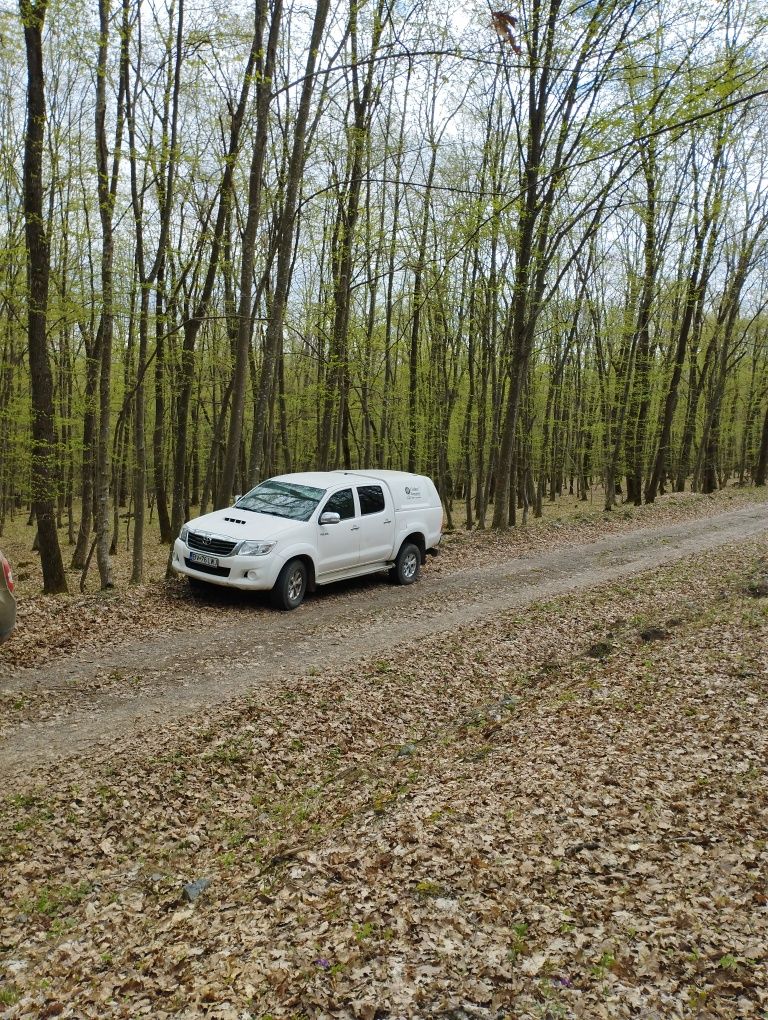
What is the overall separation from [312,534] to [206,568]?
5.50 feet

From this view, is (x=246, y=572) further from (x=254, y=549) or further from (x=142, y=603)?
(x=142, y=603)

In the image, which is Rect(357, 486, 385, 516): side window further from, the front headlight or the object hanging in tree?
the object hanging in tree

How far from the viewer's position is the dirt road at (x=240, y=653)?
5980mm

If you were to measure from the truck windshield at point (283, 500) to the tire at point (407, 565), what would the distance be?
219 centimetres

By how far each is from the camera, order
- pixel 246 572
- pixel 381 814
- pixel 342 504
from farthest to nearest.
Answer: pixel 342 504
pixel 246 572
pixel 381 814

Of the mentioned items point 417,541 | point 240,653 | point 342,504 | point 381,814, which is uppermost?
point 342,504

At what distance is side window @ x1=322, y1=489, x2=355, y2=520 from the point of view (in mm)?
10741

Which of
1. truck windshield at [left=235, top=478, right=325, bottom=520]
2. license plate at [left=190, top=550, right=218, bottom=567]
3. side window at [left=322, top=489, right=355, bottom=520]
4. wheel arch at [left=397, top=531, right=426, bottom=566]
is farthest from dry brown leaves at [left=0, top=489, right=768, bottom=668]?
side window at [left=322, top=489, right=355, bottom=520]

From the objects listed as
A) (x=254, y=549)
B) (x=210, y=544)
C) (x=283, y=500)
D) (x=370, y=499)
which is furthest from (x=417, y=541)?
(x=210, y=544)

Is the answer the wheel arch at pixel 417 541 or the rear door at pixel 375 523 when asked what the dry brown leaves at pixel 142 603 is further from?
the rear door at pixel 375 523

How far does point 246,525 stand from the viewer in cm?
992

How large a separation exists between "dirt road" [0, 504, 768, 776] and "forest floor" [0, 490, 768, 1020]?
48 millimetres

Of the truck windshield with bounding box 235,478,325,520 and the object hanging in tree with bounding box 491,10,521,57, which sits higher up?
the object hanging in tree with bounding box 491,10,521,57

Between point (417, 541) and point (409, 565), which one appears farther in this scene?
point (417, 541)
